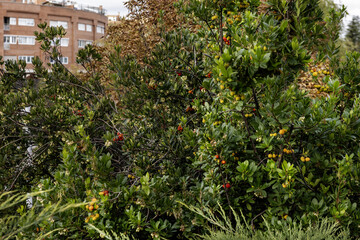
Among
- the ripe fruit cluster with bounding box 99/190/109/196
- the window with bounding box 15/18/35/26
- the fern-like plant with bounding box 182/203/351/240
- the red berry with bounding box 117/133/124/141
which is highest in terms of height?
the window with bounding box 15/18/35/26

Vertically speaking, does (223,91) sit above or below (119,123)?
above

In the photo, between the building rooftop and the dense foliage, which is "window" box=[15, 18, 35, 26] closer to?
the building rooftop

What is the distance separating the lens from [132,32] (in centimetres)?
1037

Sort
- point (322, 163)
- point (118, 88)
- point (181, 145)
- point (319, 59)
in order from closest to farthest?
point (322, 163) → point (319, 59) → point (181, 145) → point (118, 88)

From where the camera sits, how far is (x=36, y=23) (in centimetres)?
4728

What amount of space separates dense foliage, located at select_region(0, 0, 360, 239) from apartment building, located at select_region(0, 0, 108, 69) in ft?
142

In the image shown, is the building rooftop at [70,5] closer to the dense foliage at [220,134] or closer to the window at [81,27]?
the window at [81,27]

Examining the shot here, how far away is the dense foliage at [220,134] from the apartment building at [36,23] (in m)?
43.3

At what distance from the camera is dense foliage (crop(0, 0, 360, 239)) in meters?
3.02

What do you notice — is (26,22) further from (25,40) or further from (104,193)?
(104,193)

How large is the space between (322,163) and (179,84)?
206 centimetres

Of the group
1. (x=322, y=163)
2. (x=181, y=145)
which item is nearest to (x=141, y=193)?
(x=181, y=145)

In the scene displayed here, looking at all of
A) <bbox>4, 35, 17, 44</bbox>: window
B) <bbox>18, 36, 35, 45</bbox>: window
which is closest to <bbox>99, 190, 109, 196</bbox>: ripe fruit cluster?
<bbox>4, 35, 17, 44</bbox>: window

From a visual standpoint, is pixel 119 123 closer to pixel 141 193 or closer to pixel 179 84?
pixel 179 84
